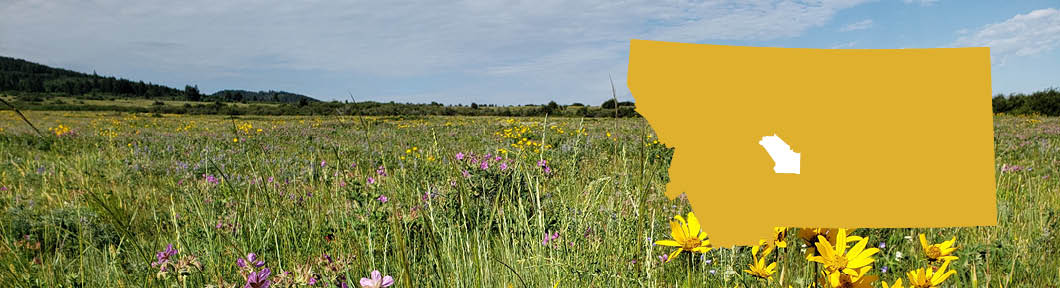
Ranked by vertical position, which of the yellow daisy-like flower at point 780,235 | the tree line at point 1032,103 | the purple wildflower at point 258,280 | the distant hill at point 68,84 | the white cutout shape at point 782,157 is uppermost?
the distant hill at point 68,84

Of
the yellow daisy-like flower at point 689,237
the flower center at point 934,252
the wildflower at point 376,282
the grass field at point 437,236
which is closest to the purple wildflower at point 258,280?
→ the grass field at point 437,236

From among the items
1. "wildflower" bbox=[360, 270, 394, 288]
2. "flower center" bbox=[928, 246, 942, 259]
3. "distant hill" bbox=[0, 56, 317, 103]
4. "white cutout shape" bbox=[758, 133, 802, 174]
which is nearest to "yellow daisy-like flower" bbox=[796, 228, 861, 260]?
"white cutout shape" bbox=[758, 133, 802, 174]

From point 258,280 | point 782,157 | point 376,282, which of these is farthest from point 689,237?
point 258,280

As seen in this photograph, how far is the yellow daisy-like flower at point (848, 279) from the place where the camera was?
100cm

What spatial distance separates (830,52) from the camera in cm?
104

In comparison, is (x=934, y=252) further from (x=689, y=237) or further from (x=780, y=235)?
(x=689, y=237)

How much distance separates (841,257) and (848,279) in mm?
74

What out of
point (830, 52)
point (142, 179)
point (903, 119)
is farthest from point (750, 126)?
point (142, 179)

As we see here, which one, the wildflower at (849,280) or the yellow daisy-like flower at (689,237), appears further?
the yellow daisy-like flower at (689,237)

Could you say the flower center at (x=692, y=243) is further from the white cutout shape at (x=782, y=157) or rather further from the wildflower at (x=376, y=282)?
the wildflower at (x=376, y=282)

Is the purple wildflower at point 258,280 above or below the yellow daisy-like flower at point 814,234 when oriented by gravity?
below

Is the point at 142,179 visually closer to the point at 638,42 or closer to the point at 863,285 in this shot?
the point at 638,42

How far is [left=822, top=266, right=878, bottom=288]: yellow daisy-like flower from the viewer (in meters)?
1.00

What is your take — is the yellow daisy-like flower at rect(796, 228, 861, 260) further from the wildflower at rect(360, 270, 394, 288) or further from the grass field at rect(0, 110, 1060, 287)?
the wildflower at rect(360, 270, 394, 288)
